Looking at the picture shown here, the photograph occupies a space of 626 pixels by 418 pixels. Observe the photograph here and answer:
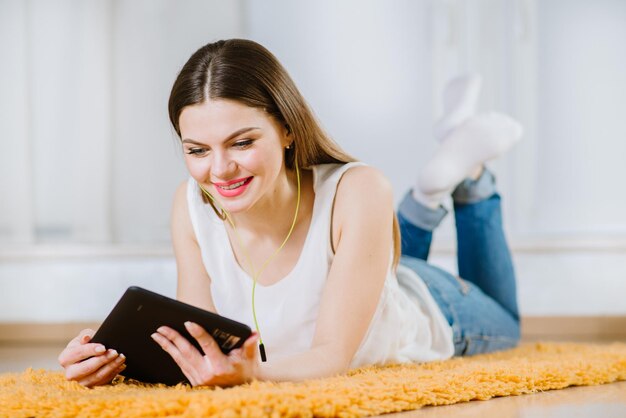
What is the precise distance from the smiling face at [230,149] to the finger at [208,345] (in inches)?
12.5

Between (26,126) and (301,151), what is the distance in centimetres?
211

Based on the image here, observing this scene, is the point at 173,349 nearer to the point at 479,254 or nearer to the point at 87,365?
the point at 87,365

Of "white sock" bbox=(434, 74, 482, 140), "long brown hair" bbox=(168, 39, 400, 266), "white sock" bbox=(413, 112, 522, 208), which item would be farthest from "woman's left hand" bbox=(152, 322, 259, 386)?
"white sock" bbox=(434, 74, 482, 140)

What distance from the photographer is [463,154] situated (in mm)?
2328

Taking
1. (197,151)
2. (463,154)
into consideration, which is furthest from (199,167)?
(463,154)

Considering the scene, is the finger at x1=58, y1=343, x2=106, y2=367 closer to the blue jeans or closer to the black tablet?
the black tablet

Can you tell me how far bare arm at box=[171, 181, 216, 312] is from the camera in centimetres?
186

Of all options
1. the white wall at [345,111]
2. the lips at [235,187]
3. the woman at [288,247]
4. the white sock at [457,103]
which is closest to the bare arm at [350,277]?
the woman at [288,247]

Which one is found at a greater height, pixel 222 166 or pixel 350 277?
pixel 222 166

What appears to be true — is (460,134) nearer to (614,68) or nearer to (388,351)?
(388,351)

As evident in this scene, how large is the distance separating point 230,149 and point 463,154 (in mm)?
947

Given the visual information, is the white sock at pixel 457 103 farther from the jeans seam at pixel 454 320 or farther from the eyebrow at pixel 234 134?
the eyebrow at pixel 234 134

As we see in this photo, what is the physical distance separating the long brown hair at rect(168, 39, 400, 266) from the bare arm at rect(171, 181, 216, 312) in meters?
0.29

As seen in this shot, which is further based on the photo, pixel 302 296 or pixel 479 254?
pixel 479 254
